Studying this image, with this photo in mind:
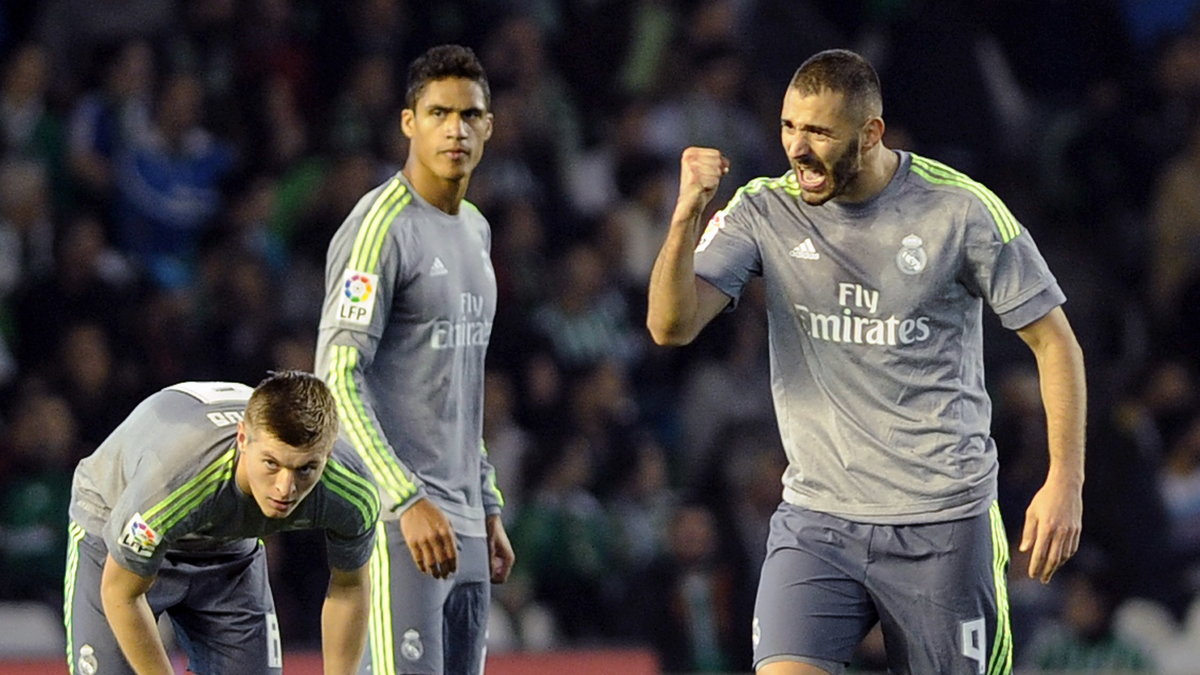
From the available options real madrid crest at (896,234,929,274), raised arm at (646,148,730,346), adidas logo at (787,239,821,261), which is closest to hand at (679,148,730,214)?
raised arm at (646,148,730,346)

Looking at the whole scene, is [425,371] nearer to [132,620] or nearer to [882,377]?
[132,620]

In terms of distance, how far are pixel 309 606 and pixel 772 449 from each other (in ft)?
8.51

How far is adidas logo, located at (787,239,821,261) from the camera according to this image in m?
5.33

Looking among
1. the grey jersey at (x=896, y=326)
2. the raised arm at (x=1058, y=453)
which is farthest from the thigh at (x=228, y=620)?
the raised arm at (x=1058, y=453)

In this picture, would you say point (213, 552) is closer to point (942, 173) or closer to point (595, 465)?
point (942, 173)

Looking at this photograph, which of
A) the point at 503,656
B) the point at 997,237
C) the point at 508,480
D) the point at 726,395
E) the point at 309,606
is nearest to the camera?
the point at 997,237

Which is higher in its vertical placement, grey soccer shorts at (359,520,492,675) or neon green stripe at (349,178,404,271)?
neon green stripe at (349,178,404,271)

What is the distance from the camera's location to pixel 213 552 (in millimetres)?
5594

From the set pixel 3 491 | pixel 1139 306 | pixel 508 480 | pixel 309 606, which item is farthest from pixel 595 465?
pixel 1139 306

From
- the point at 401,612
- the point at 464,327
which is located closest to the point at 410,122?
the point at 464,327

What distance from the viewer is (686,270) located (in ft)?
16.6

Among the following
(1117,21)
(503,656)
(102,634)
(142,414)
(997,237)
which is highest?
(1117,21)

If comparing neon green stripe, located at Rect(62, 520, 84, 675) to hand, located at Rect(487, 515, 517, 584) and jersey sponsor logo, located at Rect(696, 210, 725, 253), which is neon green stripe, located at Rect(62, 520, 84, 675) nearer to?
hand, located at Rect(487, 515, 517, 584)

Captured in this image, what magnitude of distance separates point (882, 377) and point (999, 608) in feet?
2.23
